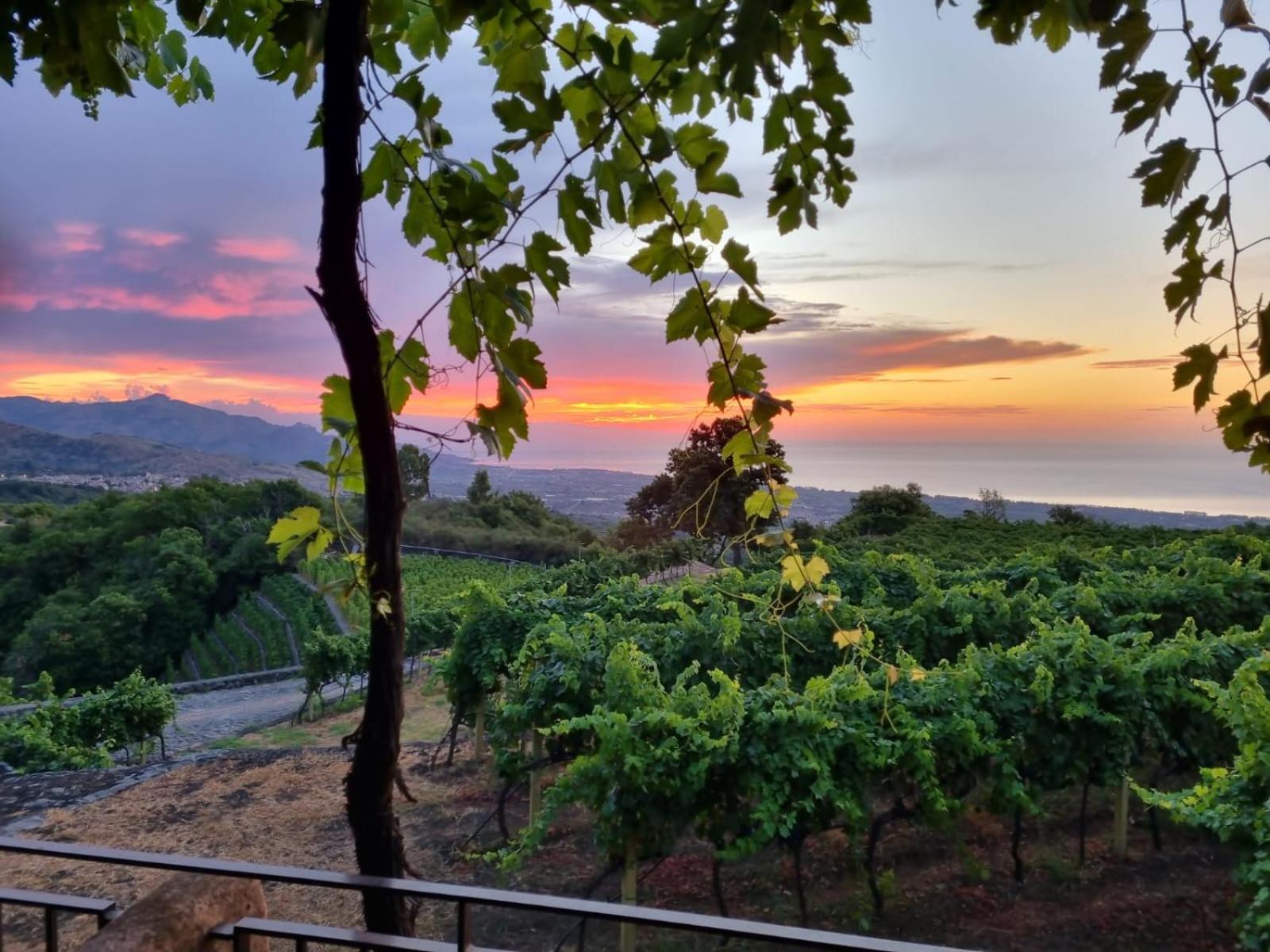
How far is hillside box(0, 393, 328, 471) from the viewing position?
1167 inches

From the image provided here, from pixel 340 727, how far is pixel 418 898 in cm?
938

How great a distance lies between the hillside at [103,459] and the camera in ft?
90.5

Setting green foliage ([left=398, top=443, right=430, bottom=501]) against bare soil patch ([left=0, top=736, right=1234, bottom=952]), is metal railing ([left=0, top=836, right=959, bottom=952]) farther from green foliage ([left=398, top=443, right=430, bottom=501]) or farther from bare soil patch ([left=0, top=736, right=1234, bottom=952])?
bare soil patch ([left=0, top=736, right=1234, bottom=952])

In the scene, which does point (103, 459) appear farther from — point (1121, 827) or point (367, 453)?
point (367, 453)

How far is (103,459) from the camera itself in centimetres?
3198

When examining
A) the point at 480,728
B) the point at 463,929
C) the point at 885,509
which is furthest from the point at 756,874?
the point at 885,509

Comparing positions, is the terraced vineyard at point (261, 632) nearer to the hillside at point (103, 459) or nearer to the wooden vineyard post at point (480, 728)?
the hillside at point (103, 459)

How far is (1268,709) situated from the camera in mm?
3271

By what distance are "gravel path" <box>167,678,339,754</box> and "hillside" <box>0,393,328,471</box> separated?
46.3ft

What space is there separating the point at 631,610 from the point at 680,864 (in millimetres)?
2171

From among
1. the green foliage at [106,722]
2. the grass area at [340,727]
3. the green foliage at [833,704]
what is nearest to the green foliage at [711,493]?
the green foliage at [833,704]

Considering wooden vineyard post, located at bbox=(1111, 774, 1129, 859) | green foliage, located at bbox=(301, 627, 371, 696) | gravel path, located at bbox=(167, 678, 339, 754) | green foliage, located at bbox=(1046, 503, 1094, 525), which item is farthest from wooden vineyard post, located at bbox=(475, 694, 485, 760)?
green foliage, located at bbox=(1046, 503, 1094, 525)

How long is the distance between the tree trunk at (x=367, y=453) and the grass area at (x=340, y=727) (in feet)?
23.4

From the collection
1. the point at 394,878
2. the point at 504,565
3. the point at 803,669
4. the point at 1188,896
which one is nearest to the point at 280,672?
the point at 504,565
